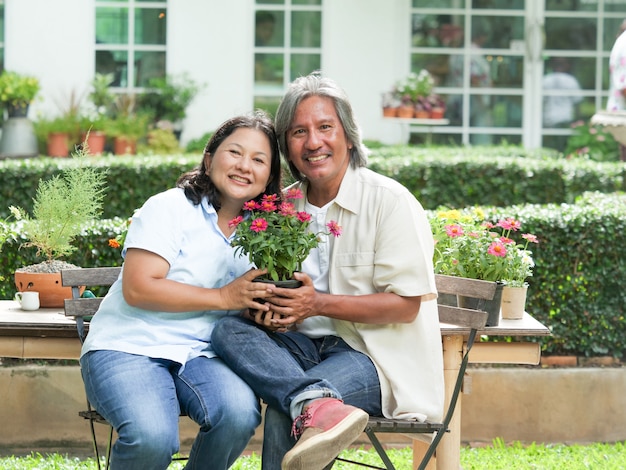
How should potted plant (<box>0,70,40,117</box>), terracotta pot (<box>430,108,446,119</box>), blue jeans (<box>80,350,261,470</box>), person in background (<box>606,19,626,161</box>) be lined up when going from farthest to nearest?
terracotta pot (<box>430,108,446,119</box>) → potted plant (<box>0,70,40,117</box>) → person in background (<box>606,19,626,161</box>) → blue jeans (<box>80,350,261,470</box>)

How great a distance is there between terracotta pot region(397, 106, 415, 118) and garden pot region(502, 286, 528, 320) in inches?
276

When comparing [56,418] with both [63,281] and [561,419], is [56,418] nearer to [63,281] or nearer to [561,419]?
[63,281]

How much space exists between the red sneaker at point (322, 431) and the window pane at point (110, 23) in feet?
28.8

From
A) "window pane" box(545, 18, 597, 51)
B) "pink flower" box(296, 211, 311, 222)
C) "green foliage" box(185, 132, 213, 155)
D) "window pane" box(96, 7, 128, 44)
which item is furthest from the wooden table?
"window pane" box(545, 18, 597, 51)

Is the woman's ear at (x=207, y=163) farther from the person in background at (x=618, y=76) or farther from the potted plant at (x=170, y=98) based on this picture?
the potted plant at (x=170, y=98)

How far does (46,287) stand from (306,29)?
7807 millimetres

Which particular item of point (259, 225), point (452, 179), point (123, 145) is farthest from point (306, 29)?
point (259, 225)

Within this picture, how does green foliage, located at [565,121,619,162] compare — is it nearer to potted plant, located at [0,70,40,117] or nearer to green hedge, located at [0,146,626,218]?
green hedge, located at [0,146,626,218]

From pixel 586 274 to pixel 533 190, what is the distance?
2.14 metres

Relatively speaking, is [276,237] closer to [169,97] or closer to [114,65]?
[169,97]

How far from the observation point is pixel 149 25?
1127cm

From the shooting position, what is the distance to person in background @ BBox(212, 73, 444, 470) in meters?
3.25

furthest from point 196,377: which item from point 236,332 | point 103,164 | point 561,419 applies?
→ point 103,164

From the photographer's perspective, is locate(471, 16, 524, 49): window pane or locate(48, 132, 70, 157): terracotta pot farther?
locate(471, 16, 524, 49): window pane
